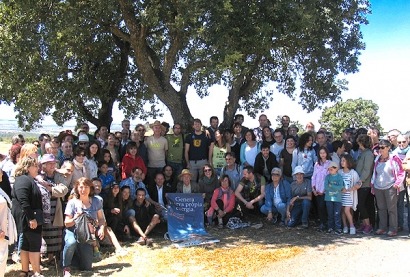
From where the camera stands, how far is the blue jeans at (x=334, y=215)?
812 centimetres

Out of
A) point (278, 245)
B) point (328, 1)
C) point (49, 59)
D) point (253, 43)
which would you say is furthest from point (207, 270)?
point (328, 1)

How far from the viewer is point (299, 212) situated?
28.4 ft

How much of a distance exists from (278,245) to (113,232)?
305 cm

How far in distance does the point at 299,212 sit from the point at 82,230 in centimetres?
463

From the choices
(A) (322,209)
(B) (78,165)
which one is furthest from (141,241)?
(A) (322,209)

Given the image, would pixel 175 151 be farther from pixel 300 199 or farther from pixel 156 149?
pixel 300 199

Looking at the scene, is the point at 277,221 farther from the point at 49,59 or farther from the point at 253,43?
the point at 49,59

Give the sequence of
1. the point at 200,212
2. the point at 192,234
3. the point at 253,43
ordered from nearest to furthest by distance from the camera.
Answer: the point at 192,234 → the point at 200,212 → the point at 253,43

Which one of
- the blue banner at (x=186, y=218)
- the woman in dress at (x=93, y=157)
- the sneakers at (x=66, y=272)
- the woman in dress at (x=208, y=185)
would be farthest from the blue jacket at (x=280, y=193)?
the sneakers at (x=66, y=272)

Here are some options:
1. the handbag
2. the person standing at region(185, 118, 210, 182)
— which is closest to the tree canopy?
the person standing at region(185, 118, 210, 182)

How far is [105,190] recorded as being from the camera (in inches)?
305

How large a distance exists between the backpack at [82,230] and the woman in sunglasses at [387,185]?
541cm

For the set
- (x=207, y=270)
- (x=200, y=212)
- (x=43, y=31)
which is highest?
(x=43, y=31)

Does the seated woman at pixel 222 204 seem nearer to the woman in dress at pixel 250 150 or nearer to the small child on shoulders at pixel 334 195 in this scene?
the woman in dress at pixel 250 150
